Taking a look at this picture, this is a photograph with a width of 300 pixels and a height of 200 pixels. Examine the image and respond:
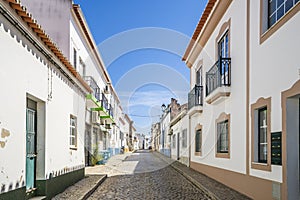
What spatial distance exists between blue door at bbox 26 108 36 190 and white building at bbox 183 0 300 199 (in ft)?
16.1

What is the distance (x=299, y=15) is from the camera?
5.61 meters

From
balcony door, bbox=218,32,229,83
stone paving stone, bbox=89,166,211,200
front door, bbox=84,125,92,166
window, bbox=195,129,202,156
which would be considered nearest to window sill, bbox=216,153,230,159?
stone paving stone, bbox=89,166,211,200

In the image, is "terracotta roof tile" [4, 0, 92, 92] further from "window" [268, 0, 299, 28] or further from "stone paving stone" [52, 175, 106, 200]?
"window" [268, 0, 299, 28]

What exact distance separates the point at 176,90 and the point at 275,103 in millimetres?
14452

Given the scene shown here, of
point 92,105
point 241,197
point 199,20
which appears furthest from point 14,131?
point 92,105

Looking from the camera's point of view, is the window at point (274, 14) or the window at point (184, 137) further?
the window at point (184, 137)

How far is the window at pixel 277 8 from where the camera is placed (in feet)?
21.1

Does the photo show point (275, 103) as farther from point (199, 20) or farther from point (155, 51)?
point (155, 51)

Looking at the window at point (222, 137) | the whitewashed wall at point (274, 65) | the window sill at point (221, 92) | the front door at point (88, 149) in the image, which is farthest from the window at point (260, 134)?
the front door at point (88, 149)

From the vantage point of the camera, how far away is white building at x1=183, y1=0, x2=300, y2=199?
6.12m

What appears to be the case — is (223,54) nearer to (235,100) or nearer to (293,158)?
(235,100)

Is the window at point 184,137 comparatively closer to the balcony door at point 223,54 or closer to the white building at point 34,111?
the balcony door at point 223,54

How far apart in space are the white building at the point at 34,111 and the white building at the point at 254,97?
461 cm

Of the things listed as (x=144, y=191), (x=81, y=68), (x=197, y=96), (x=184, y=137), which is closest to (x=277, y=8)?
(x=144, y=191)
